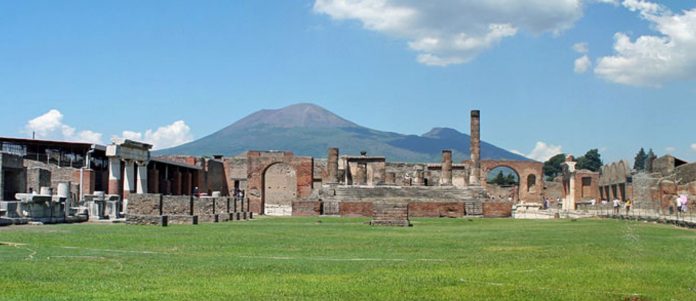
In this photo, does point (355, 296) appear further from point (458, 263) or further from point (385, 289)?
point (458, 263)

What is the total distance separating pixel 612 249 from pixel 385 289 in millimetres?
8413

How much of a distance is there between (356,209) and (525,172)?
42.8 m

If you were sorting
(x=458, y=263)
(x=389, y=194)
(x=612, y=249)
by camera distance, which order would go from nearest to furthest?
(x=458, y=263) → (x=612, y=249) → (x=389, y=194)

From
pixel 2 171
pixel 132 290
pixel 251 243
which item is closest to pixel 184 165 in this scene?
pixel 2 171

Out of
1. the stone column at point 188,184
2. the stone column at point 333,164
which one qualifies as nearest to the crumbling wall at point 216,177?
the stone column at point 188,184

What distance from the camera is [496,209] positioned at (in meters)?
46.5

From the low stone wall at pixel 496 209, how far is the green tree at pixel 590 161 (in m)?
110

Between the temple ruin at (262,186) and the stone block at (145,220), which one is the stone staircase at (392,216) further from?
the stone block at (145,220)

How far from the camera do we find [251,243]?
742 inches

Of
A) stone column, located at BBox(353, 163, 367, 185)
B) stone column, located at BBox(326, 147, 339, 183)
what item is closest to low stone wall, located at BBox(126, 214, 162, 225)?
stone column, located at BBox(326, 147, 339, 183)

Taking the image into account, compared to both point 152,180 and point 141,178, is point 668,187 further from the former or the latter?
point 152,180

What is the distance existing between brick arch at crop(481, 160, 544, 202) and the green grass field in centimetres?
6457

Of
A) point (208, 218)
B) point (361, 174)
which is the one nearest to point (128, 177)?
point (208, 218)

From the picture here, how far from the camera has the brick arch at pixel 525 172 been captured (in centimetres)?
8356
